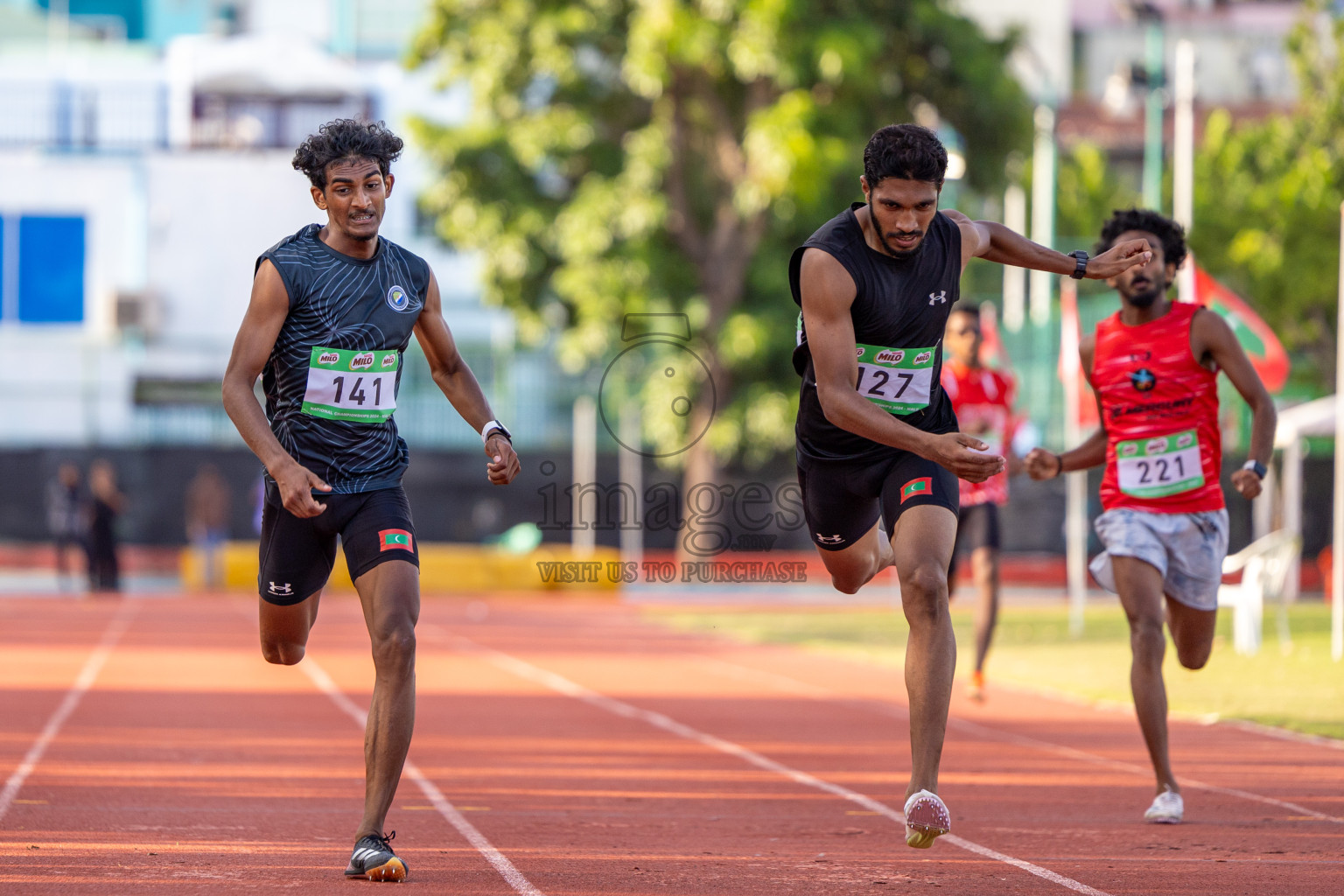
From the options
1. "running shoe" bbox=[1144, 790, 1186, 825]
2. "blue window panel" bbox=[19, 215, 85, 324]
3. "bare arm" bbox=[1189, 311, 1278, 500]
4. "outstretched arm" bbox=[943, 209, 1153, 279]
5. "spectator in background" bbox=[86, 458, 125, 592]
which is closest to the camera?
"outstretched arm" bbox=[943, 209, 1153, 279]

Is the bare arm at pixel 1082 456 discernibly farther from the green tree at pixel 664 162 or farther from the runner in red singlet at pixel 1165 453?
the green tree at pixel 664 162

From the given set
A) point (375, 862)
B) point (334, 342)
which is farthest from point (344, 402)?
point (375, 862)

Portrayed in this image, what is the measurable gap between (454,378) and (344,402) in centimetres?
52

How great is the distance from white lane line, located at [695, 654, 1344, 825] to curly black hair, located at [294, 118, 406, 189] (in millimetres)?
4026

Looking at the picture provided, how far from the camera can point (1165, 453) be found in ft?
22.8

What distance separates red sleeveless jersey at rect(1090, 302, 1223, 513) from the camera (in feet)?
22.8

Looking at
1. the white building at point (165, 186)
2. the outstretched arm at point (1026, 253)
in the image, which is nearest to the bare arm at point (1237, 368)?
the outstretched arm at point (1026, 253)

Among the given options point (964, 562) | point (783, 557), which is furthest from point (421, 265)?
point (783, 557)

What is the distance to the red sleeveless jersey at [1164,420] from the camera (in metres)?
6.95

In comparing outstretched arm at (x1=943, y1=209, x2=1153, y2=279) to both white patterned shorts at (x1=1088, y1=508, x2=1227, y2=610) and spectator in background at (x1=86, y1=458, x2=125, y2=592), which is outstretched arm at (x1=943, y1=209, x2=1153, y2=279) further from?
spectator in background at (x1=86, y1=458, x2=125, y2=592)

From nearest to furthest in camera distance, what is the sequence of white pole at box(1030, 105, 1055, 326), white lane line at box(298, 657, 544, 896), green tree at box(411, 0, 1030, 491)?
1. white lane line at box(298, 657, 544, 896)
2. green tree at box(411, 0, 1030, 491)
3. white pole at box(1030, 105, 1055, 326)

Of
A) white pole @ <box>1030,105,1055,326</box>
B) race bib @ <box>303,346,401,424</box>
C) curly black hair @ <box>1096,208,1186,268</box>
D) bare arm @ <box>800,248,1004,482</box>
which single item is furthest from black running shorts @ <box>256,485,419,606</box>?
white pole @ <box>1030,105,1055,326</box>

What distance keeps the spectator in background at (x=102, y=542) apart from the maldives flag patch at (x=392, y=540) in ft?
69.1

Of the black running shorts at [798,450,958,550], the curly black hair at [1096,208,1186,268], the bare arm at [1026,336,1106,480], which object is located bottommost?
the black running shorts at [798,450,958,550]
